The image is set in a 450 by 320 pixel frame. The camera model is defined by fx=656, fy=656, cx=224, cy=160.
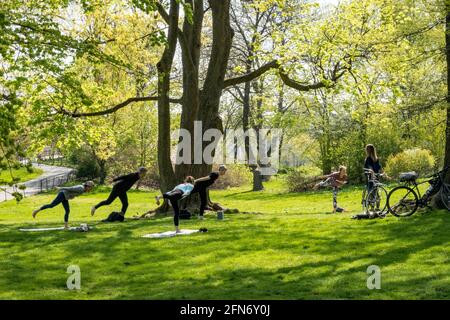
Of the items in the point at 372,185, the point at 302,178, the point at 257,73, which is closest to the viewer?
the point at 372,185

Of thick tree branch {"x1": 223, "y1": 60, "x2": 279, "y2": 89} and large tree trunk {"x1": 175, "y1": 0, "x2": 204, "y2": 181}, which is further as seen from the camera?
thick tree branch {"x1": 223, "y1": 60, "x2": 279, "y2": 89}

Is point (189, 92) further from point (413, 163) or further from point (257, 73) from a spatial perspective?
point (413, 163)

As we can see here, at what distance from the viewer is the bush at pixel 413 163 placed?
3606cm

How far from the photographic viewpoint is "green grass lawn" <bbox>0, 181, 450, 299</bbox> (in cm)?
1059

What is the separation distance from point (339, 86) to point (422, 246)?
12.5 metres

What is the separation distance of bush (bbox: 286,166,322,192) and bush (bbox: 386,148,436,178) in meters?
5.71

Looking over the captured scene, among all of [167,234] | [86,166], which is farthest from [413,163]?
[86,166]

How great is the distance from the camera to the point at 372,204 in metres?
19.3

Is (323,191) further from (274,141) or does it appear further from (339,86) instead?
(274,141)

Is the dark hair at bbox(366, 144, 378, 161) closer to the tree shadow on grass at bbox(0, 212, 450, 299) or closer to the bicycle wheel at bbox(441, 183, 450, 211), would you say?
the tree shadow on grass at bbox(0, 212, 450, 299)

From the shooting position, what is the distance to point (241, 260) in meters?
13.7

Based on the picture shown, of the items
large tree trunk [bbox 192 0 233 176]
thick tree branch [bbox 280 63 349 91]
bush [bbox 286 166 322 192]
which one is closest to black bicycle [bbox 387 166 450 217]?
thick tree branch [bbox 280 63 349 91]

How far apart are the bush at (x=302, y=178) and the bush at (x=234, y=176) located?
27.8 feet

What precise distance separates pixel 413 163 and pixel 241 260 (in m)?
24.7
